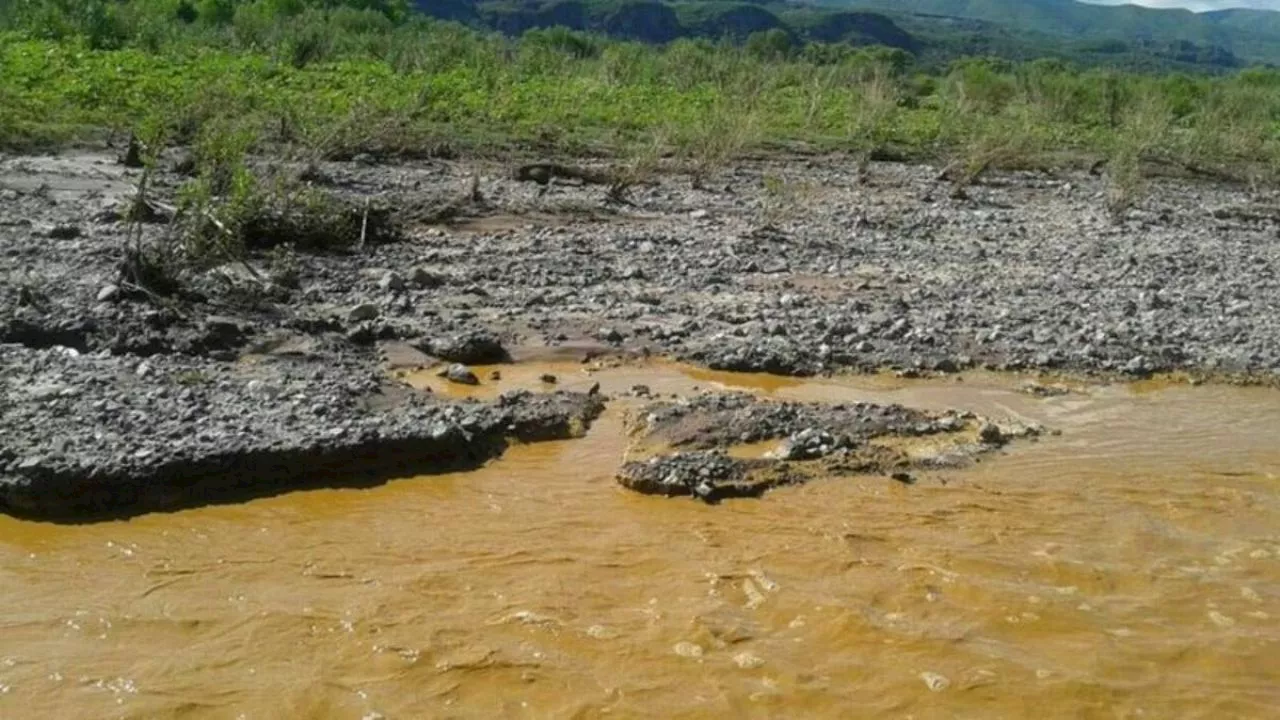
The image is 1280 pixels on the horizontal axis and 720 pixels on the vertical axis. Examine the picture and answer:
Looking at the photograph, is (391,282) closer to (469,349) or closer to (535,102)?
(469,349)

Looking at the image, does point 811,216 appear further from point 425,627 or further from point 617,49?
point 617,49

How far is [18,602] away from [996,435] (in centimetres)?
529

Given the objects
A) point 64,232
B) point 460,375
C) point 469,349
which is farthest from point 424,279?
point 64,232

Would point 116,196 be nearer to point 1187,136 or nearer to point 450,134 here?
point 450,134

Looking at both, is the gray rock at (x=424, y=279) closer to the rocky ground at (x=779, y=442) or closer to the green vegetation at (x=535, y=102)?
the green vegetation at (x=535, y=102)

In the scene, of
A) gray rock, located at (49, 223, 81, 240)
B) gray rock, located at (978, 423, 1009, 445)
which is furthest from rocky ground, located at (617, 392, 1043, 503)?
gray rock, located at (49, 223, 81, 240)

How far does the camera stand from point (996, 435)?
7.38 meters

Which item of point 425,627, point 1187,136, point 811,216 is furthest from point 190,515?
point 1187,136

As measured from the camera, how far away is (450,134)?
1867cm

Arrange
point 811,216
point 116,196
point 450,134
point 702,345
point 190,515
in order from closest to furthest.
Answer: point 190,515
point 702,345
point 116,196
point 811,216
point 450,134

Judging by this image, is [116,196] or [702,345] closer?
[702,345]

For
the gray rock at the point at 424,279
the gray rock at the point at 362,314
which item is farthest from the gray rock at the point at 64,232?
the gray rock at the point at 362,314

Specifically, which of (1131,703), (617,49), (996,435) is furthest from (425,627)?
(617,49)

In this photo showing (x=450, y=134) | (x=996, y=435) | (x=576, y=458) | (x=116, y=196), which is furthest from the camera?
(x=450, y=134)
